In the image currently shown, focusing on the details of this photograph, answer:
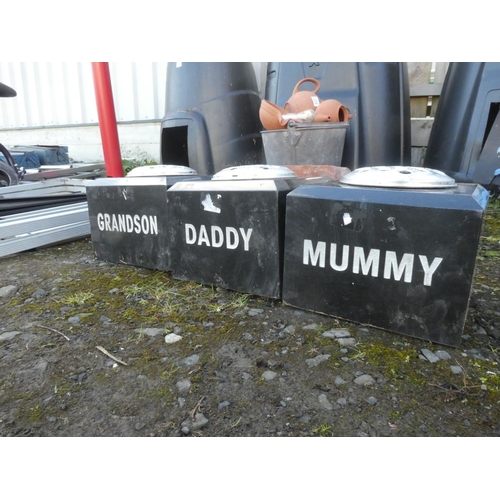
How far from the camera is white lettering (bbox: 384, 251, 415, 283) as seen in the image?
2.71ft

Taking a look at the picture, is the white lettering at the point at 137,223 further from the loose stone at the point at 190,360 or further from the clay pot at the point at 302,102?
the clay pot at the point at 302,102

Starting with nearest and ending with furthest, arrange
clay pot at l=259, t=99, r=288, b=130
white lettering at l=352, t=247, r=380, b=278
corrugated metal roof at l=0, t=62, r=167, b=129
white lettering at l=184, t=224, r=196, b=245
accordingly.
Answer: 1. white lettering at l=352, t=247, r=380, b=278
2. white lettering at l=184, t=224, r=196, b=245
3. clay pot at l=259, t=99, r=288, b=130
4. corrugated metal roof at l=0, t=62, r=167, b=129

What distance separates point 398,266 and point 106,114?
2086mm

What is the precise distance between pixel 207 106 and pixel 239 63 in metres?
0.42

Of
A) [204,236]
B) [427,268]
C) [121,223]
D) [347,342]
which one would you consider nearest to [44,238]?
[121,223]

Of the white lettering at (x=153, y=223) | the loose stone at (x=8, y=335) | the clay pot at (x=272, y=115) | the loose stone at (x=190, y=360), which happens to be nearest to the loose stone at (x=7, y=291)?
the loose stone at (x=8, y=335)

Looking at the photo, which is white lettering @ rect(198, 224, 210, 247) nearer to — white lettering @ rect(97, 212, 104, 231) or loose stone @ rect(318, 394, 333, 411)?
white lettering @ rect(97, 212, 104, 231)

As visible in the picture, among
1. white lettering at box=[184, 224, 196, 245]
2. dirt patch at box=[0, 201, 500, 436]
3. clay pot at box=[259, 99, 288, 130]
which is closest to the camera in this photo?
dirt patch at box=[0, 201, 500, 436]

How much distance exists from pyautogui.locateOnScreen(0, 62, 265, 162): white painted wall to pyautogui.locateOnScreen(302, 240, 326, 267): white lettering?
110 inches

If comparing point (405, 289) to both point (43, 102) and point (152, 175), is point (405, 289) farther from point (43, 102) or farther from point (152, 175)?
point (43, 102)

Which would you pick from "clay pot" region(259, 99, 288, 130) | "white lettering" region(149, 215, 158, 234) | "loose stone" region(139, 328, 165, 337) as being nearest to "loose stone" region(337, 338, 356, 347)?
"loose stone" region(139, 328, 165, 337)

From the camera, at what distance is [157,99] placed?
153 inches

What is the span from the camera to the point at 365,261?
0.88 meters

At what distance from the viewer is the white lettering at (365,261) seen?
Result: 86cm
